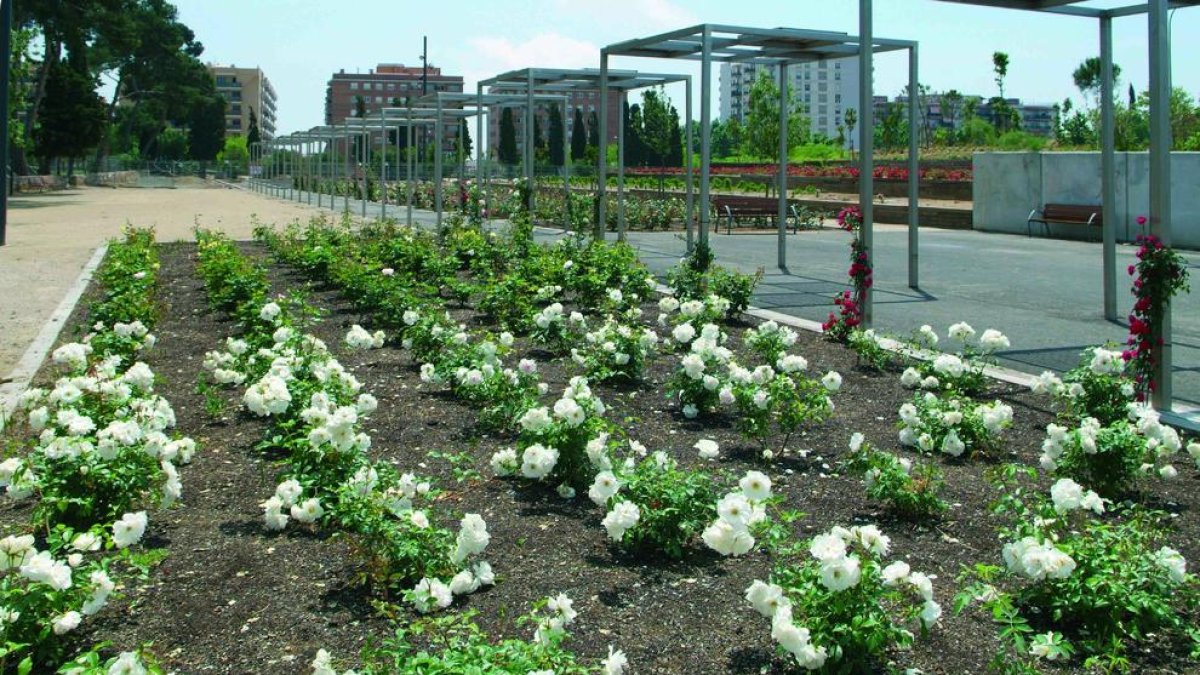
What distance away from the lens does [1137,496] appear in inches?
202

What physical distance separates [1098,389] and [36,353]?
24.1ft


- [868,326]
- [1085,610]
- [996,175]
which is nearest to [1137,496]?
[1085,610]

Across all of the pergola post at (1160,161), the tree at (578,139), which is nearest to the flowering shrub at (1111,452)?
the pergola post at (1160,161)

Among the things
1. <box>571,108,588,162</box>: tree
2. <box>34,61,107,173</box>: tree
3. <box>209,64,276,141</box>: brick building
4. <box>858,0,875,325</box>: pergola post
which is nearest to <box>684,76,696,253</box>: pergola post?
<box>858,0,875,325</box>: pergola post

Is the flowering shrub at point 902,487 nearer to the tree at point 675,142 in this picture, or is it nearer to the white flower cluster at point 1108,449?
the white flower cluster at point 1108,449

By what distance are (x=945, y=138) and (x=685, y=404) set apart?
151 ft

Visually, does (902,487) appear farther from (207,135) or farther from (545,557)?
(207,135)

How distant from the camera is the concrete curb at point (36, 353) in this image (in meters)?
7.27

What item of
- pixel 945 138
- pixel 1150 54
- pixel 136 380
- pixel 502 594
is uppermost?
pixel 945 138

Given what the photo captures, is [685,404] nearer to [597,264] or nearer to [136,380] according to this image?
[136,380]

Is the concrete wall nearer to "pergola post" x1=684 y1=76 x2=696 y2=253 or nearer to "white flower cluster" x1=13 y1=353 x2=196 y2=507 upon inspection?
"pergola post" x1=684 y1=76 x2=696 y2=253

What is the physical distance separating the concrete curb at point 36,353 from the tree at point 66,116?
173 ft

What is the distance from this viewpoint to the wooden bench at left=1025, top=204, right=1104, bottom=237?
2192 centimetres

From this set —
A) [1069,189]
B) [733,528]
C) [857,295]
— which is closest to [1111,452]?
[733,528]
